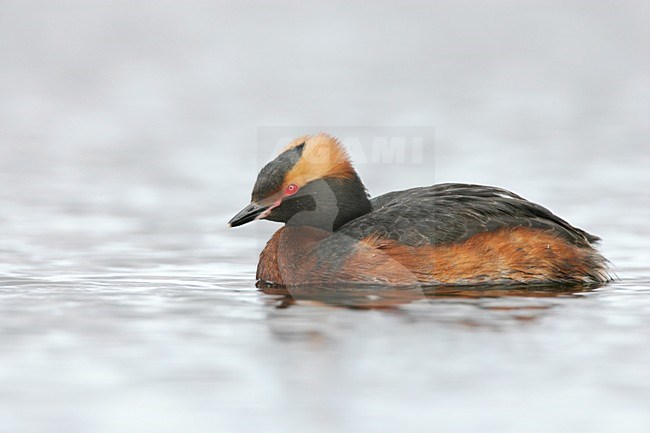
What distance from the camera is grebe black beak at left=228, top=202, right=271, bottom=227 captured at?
11.6 metres

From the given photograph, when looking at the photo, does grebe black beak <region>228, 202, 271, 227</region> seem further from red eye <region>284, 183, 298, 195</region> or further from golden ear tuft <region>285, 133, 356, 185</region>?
golden ear tuft <region>285, 133, 356, 185</region>

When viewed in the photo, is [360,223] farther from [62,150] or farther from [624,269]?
[62,150]

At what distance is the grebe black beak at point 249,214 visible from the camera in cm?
1157

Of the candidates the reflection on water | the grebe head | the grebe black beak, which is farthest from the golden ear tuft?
the reflection on water

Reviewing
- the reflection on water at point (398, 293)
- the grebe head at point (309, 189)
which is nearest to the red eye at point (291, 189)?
the grebe head at point (309, 189)

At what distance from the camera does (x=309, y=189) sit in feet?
38.6

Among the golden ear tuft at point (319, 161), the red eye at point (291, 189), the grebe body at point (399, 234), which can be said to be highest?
the golden ear tuft at point (319, 161)

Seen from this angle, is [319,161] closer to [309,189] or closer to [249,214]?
[309,189]

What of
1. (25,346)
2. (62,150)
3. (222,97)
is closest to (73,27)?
(222,97)

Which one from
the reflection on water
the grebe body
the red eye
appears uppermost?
the red eye

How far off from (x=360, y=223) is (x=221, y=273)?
133 centimetres

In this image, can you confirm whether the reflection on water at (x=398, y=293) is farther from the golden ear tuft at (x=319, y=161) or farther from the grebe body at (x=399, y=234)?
the golden ear tuft at (x=319, y=161)

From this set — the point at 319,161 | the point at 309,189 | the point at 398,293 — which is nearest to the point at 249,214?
the point at 309,189

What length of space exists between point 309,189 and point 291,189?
0.48ft
